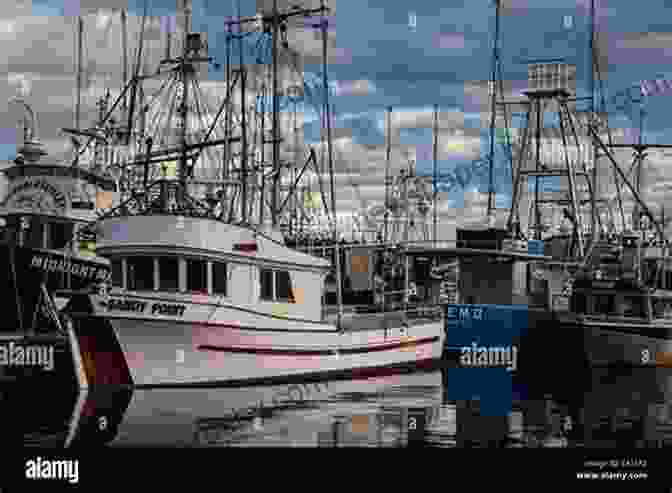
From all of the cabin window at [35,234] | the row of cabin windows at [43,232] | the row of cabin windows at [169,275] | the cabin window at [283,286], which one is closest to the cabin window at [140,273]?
the row of cabin windows at [169,275]

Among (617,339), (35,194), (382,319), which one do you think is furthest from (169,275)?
(617,339)

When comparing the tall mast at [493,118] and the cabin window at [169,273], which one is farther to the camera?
the tall mast at [493,118]

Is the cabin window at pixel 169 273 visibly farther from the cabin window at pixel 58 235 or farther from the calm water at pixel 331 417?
the cabin window at pixel 58 235

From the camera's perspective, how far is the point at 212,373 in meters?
34.5

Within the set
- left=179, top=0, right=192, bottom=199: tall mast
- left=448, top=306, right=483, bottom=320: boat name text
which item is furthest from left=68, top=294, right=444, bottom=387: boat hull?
left=448, top=306, right=483, bottom=320: boat name text

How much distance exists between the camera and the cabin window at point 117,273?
35.1 metres

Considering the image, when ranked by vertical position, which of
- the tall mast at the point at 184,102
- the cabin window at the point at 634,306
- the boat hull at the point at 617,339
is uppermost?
the tall mast at the point at 184,102

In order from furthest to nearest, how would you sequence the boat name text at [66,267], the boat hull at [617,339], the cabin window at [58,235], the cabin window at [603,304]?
1. the cabin window at [58,235]
2. the cabin window at [603,304]
3. the boat hull at [617,339]
4. the boat name text at [66,267]

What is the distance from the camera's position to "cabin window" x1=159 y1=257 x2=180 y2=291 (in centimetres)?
3428

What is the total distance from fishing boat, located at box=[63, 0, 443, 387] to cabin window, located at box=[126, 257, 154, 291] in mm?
31

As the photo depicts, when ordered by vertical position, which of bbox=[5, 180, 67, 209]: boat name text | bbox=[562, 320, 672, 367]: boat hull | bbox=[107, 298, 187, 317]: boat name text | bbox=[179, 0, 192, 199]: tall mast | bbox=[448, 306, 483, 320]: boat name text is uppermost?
bbox=[179, 0, 192, 199]: tall mast

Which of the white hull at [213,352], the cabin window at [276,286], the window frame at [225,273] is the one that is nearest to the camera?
the white hull at [213,352]

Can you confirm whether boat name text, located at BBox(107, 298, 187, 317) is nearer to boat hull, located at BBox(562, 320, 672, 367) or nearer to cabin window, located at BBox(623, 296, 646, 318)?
boat hull, located at BBox(562, 320, 672, 367)

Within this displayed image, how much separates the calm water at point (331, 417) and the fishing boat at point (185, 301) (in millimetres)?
772
